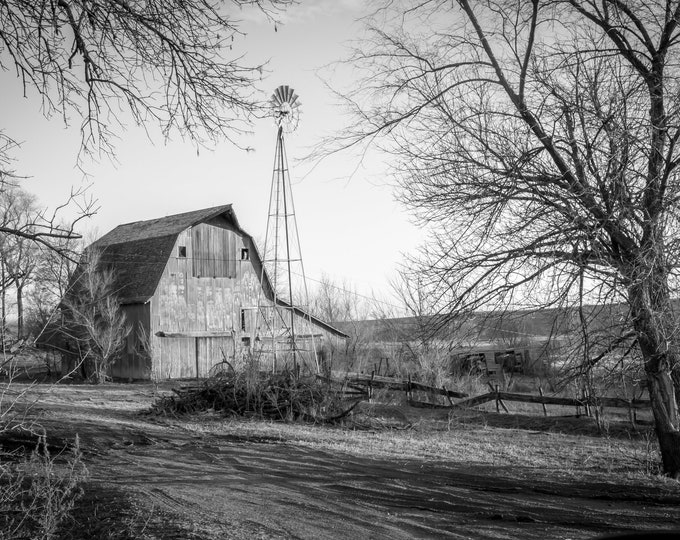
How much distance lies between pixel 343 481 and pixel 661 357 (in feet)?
16.3

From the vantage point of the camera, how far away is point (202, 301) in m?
30.9

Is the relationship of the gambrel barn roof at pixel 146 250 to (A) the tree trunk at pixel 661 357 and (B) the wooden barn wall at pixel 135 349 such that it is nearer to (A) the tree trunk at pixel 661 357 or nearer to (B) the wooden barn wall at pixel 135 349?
(B) the wooden barn wall at pixel 135 349

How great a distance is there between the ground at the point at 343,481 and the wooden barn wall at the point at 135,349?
1338cm

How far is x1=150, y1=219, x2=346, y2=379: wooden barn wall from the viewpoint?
2981cm

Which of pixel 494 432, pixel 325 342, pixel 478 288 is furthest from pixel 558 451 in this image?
pixel 325 342

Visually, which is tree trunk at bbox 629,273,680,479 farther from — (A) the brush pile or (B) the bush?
(A) the brush pile

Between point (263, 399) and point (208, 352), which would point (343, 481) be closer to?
point (263, 399)

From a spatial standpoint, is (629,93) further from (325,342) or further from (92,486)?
(325,342)

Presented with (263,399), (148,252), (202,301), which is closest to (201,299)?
(202,301)

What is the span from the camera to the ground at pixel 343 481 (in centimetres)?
680

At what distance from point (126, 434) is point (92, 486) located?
461 centimetres

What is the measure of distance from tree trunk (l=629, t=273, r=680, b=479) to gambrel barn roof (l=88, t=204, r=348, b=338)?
2163 centimetres

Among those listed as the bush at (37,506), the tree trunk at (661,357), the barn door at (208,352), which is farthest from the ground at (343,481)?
the barn door at (208,352)

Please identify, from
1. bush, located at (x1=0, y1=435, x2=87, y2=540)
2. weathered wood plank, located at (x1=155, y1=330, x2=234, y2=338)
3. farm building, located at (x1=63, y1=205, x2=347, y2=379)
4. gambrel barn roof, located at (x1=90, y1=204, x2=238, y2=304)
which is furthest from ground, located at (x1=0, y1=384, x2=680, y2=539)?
gambrel barn roof, located at (x1=90, y1=204, x2=238, y2=304)
